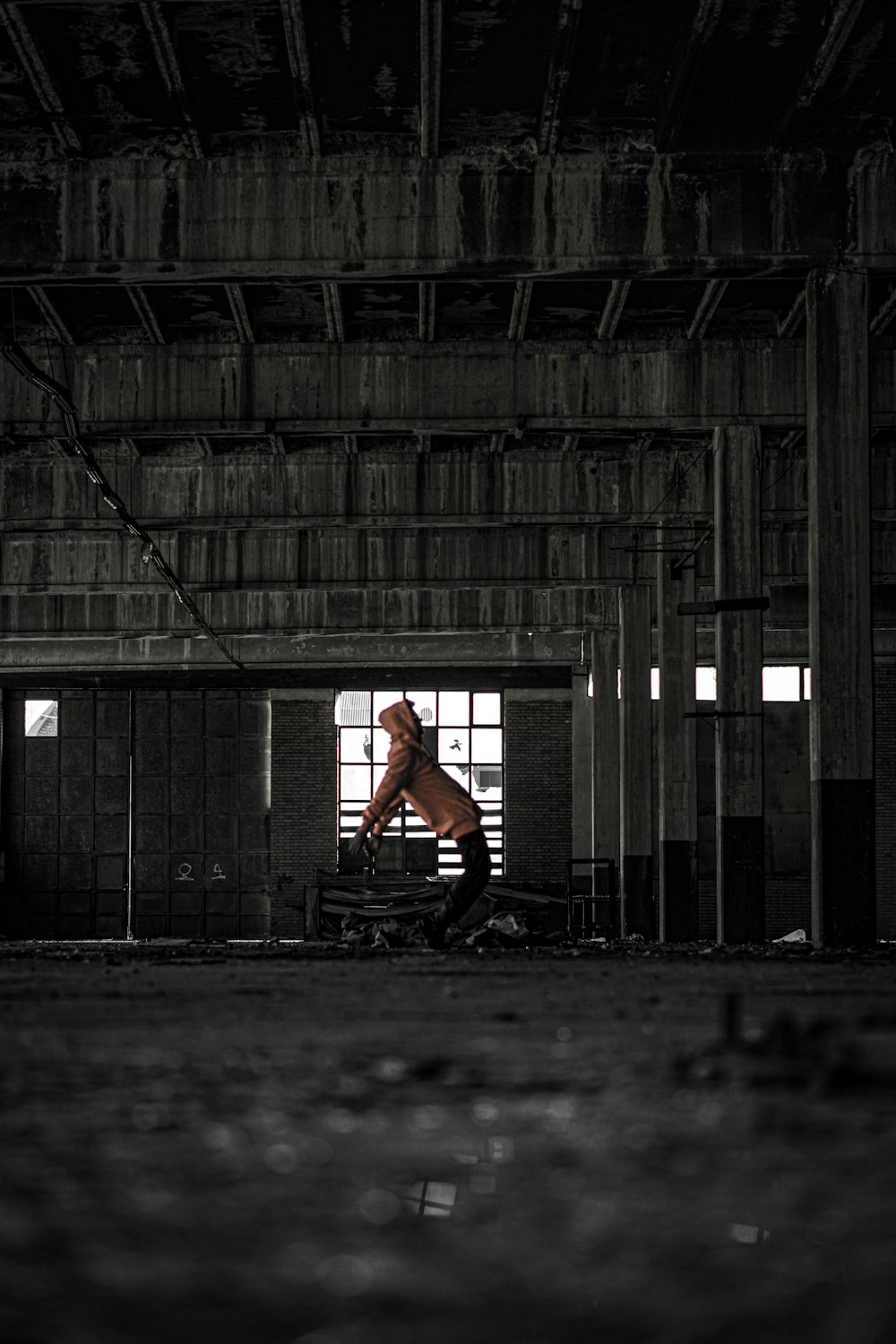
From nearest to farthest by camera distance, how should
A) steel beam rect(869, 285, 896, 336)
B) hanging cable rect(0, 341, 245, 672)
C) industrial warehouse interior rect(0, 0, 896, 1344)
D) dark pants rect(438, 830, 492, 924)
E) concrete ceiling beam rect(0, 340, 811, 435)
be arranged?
industrial warehouse interior rect(0, 0, 896, 1344)
dark pants rect(438, 830, 492, 924)
hanging cable rect(0, 341, 245, 672)
steel beam rect(869, 285, 896, 336)
concrete ceiling beam rect(0, 340, 811, 435)

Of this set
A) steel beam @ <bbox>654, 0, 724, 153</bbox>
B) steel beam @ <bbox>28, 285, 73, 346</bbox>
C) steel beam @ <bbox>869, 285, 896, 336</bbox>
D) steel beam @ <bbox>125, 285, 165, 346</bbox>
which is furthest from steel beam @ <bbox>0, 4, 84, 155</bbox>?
steel beam @ <bbox>869, 285, 896, 336</bbox>

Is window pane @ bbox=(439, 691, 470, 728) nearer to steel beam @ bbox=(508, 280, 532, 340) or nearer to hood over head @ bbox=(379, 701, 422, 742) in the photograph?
steel beam @ bbox=(508, 280, 532, 340)

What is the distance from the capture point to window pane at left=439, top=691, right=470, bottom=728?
41719 mm

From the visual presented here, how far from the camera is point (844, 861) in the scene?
1521cm

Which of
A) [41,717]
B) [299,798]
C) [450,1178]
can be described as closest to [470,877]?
[450,1178]

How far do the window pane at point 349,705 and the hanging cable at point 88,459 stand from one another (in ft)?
34.6

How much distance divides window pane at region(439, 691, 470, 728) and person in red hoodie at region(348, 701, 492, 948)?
88.0 feet

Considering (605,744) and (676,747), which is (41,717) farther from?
(676,747)

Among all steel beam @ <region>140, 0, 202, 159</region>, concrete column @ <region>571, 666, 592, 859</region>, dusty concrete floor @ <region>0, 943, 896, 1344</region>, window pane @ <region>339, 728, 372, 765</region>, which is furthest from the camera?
window pane @ <region>339, 728, 372, 765</region>

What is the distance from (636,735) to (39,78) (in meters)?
18.6

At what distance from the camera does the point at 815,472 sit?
15805 mm

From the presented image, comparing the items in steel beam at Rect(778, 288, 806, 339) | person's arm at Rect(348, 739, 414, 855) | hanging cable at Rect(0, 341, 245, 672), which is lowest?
person's arm at Rect(348, 739, 414, 855)

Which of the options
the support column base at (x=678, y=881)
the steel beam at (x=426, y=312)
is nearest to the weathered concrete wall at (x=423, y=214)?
the steel beam at (x=426, y=312)

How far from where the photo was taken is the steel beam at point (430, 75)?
43.9 ft
